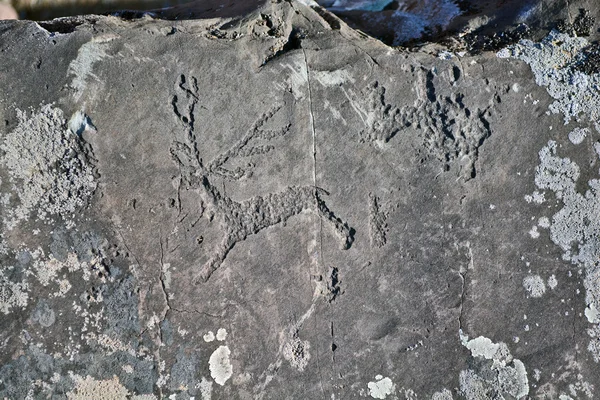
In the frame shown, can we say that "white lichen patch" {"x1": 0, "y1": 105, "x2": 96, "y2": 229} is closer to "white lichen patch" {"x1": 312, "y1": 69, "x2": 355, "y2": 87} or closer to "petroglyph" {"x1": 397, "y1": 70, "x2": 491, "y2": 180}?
"white lichen patch" {"x1": 312, "y1": 69, "x2": 355, "y2": 87}

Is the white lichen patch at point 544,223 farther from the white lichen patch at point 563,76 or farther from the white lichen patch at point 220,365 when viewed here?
the white lichen patch at point 220,365

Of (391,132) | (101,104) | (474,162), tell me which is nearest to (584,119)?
(474,162)

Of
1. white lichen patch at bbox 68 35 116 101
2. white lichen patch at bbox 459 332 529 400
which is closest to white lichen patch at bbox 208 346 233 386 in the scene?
white lichen patch at bbox 459 332 529 400

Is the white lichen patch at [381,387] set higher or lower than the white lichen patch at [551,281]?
lower

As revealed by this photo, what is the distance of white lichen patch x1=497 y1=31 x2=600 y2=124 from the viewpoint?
1886 mm

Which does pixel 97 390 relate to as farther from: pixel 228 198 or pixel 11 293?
pixel 228 198

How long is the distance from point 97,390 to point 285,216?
2.48ft

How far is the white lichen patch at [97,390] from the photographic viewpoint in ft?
5.79

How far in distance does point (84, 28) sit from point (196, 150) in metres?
0.49

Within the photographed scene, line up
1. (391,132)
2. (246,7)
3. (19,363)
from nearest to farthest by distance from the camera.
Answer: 1. (19,363)
2. (391,132)
3. (246,7)

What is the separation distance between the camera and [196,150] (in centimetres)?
180

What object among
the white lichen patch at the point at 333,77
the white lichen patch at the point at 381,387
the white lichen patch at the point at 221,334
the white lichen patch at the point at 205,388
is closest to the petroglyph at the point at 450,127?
the white lichen patch at the point at 333,77

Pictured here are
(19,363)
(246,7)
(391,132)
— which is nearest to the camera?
(19,363)

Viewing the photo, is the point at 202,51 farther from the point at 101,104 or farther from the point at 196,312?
the point at 196,312
